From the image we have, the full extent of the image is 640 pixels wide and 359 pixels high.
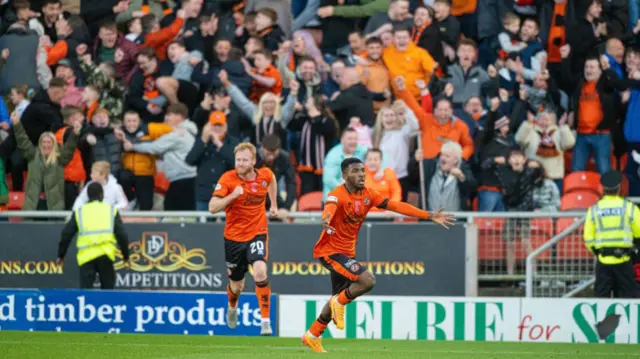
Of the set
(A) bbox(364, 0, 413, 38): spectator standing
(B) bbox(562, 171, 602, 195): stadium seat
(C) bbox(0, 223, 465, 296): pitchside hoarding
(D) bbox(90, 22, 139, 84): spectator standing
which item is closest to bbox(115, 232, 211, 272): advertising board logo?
(C) bbox(0, 223, 465, 296): pitchside hoarding

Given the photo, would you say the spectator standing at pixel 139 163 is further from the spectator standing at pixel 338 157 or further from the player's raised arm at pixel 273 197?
the player's raised arm at pixel 273 197

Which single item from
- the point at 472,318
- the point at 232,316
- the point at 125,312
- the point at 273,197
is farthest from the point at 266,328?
the point at 472,318

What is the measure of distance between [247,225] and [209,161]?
12.2 ft

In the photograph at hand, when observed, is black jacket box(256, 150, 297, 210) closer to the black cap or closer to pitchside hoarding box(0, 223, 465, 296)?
pitchside hoarding box(0, 223, 465, 296)

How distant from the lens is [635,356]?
12.1 m

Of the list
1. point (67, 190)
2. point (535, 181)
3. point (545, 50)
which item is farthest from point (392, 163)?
point (67, 190)

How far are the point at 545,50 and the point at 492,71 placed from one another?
3.68ft

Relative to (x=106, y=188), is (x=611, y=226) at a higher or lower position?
lower

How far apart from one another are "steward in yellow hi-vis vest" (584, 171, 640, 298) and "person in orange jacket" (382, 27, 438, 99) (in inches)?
152

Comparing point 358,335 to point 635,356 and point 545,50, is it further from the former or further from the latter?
point 545,50

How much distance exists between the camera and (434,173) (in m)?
16.7

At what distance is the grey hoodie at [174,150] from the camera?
17.3 m

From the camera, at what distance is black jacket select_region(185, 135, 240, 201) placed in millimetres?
16844

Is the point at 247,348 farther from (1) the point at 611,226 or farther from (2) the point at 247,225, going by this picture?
Answer: (1) the point at 611,226
